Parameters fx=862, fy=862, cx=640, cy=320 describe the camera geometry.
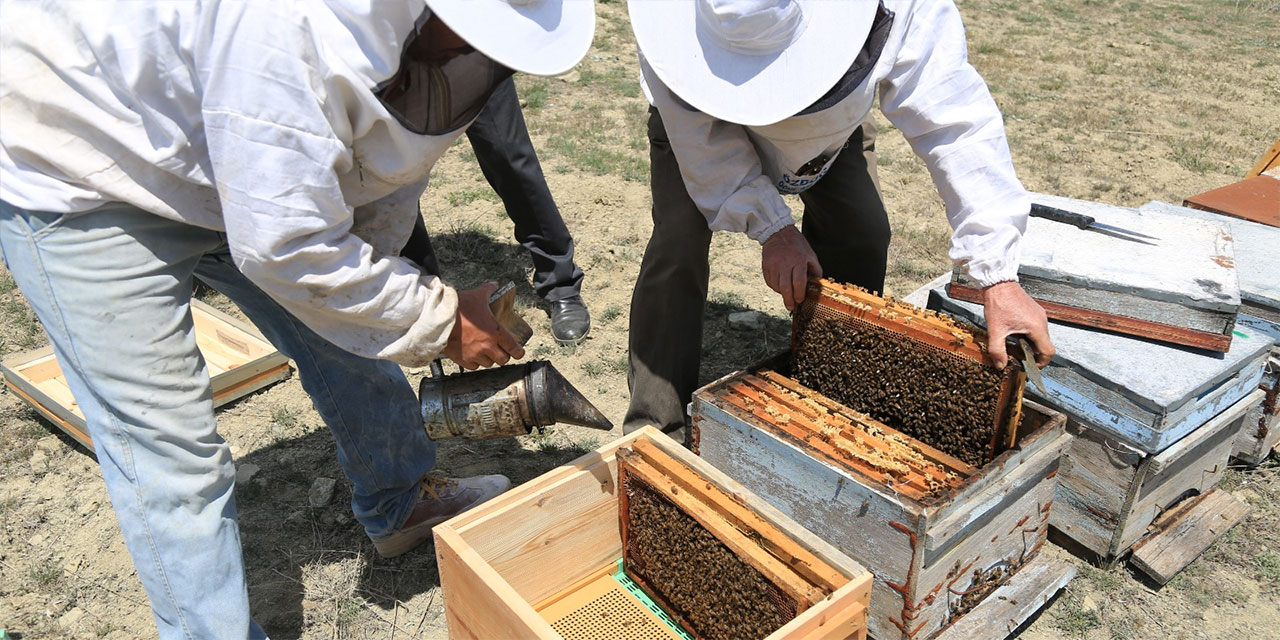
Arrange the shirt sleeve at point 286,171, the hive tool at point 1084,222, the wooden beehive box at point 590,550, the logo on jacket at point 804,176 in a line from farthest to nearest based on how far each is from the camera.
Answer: the hive tool at point 1084,222 < the logo on jacket at point 804,176 < the wooden beehive box at point 590,550 < the shirt sleeve at point 286,171

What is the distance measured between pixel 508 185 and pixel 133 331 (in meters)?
2.15

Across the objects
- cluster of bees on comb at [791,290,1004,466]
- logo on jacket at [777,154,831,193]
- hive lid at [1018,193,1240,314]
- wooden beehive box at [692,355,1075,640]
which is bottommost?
wooden beehive box at [692,355,1075,640]

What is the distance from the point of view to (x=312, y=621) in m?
2.48

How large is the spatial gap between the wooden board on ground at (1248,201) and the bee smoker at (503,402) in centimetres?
262

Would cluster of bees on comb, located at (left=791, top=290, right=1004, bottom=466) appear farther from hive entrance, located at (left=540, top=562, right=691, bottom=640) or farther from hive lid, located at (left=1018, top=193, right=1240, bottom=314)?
hive entrance, located at (left=540, top=562, right=691, bottom=640)

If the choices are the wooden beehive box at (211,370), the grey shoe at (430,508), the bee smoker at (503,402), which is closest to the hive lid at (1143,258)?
the bee smoker at (503,402)

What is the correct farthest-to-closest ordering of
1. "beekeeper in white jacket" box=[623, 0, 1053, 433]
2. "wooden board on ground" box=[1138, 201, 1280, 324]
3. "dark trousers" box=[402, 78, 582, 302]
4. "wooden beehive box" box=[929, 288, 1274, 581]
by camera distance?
"dark trousers" box=[402, 78, 582, 302] → "wooden board on ground" box=[1138, 201, 1280, 324] → "wooden beehive box" box=[929, 288, 1274, 581] → "beekeeper in white jacket" box=[623, 0, 1053, 433]

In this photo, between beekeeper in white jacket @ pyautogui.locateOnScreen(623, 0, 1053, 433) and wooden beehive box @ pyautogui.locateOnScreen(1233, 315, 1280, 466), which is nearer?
beekeeper in white jacket @ pyautogui.locateOnScreen(623, 0, 1053, 433)

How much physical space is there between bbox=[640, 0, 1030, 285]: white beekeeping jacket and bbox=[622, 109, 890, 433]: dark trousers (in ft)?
0.84

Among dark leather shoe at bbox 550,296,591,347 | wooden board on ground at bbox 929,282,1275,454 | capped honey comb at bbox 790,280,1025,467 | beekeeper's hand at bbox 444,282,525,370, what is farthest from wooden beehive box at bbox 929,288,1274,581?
dark leather shoe at bbox 550,296,591,347

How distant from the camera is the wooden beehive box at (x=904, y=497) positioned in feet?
6.42

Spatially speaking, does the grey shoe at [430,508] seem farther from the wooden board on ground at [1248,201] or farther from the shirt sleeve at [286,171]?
the wooden board on ground at [1248,201]

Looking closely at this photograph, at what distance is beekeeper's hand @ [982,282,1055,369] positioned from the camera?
2.04 metres

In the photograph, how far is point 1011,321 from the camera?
2.12 meters
